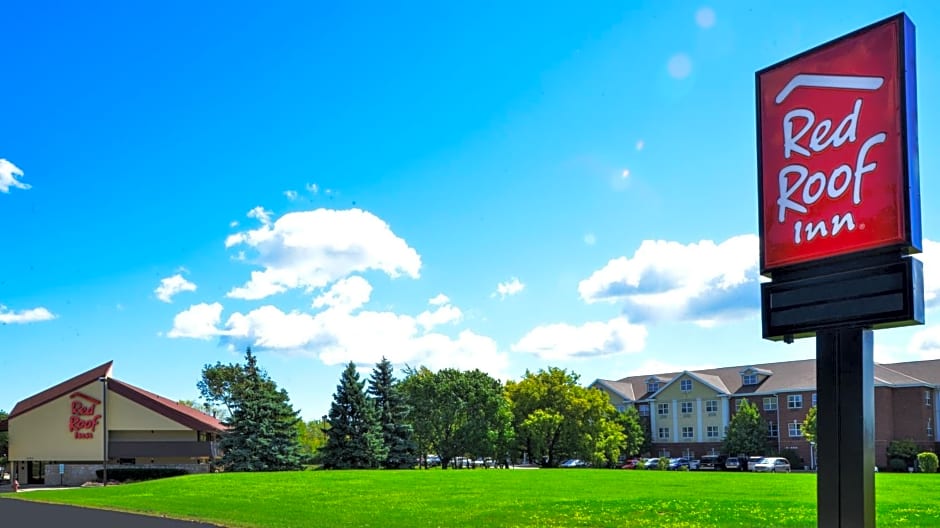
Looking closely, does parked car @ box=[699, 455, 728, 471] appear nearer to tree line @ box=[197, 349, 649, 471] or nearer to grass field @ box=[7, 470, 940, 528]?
tree line @ box=[197, 349, 649, 471]

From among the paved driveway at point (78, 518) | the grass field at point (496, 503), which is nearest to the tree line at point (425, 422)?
the grass field at point (496, 503)

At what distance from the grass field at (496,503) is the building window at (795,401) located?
1641 inches

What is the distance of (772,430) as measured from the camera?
71625 millimetres

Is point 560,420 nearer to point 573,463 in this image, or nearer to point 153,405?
point 573,463

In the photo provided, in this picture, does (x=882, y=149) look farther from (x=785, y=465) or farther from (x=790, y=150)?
(x=785, y=465)

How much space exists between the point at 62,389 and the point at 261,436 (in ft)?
54.2

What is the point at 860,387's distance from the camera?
10.2 meters

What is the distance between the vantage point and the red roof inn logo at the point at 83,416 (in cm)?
5738

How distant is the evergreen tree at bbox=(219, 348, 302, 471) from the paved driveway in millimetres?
27056

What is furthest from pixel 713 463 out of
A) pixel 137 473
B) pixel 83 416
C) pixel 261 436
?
pixel 83 416

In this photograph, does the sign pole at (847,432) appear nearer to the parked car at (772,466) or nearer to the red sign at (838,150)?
the red sign at (838,150)

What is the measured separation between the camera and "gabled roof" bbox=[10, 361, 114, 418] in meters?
58.1

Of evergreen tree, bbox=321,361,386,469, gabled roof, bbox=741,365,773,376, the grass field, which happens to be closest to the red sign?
the grass field

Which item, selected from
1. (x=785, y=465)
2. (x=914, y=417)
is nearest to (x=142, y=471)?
(x=785, y=465)
